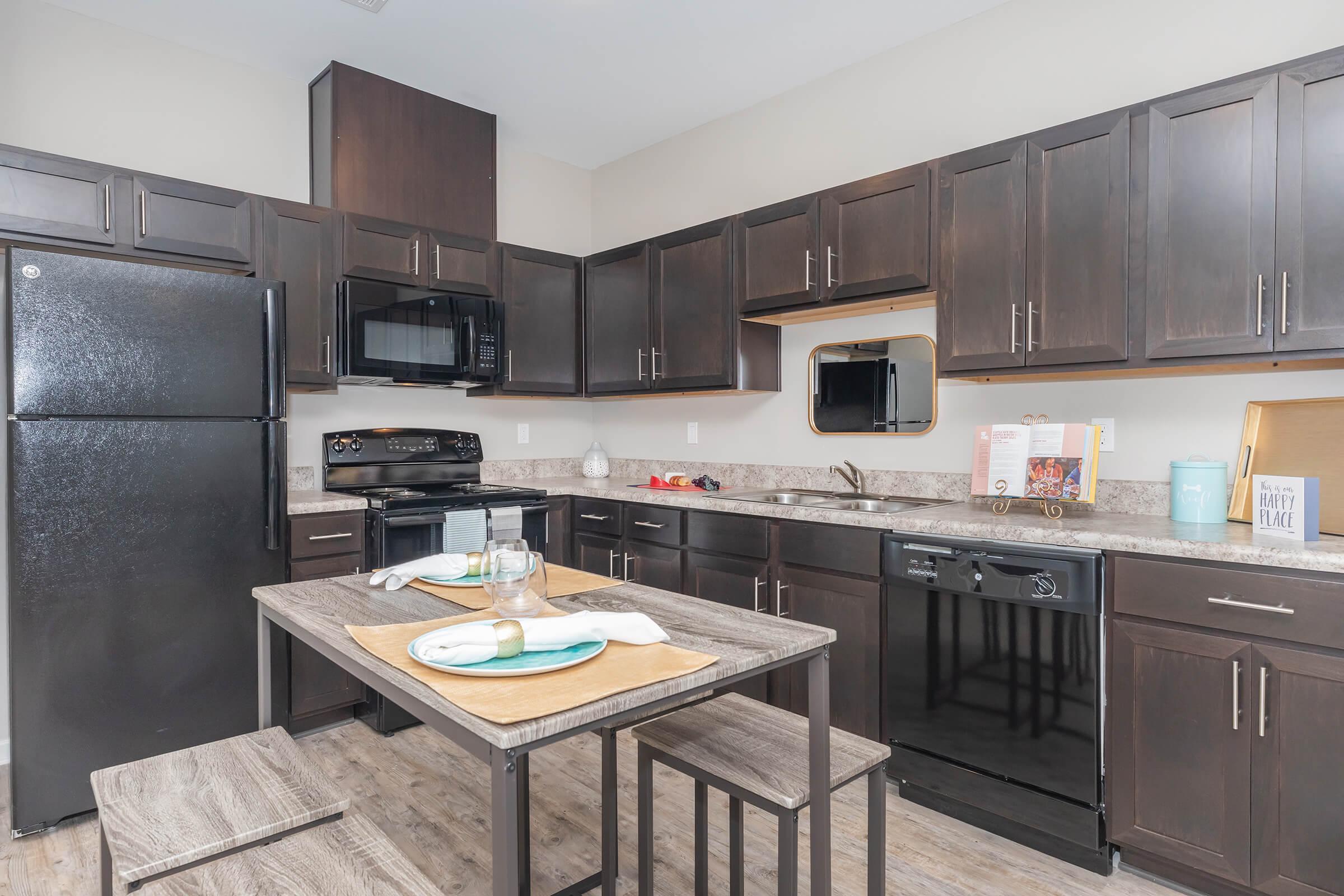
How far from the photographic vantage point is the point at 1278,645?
174 cm

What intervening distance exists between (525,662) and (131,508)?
1953 mm

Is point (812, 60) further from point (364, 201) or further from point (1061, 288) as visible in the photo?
point (364, 201)

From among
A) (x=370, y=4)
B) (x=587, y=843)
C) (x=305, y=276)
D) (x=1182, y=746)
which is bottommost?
(x=587, y=843)

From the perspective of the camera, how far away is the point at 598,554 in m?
3.57

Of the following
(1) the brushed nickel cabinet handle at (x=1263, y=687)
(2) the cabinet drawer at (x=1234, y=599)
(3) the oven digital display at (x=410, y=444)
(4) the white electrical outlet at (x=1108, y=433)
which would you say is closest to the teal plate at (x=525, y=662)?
(2) the cabinet drawer at (x=1234, y=599)

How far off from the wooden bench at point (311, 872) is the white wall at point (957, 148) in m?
2.44

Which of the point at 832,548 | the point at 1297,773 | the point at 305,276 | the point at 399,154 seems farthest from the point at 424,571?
the point at 399,154

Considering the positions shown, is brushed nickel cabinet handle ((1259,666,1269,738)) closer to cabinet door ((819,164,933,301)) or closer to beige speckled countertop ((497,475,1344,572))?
beige speckled countertop ((497,475,1344,572))

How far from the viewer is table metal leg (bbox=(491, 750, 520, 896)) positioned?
0.92m

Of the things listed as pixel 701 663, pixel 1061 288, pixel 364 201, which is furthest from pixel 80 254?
pixel 1061 288

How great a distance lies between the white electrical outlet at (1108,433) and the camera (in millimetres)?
2533

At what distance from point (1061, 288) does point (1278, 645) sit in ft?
3.76

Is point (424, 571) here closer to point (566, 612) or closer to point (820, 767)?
point (566, 612)

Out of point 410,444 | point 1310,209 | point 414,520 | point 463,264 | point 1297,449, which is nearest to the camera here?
point 1310,209
